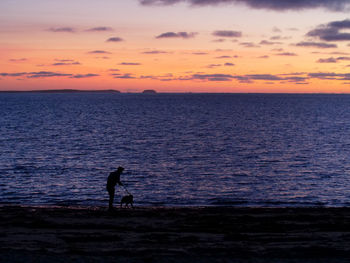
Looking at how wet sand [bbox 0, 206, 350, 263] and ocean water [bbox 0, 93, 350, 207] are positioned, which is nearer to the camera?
wet sand [bbox 0, 206, 350, 263]

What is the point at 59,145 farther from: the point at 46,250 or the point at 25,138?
the point at 46,250

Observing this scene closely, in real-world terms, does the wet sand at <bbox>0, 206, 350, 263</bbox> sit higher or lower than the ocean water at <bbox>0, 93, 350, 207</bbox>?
higher

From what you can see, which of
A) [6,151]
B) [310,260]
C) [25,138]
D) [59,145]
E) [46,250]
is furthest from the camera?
[25,138]

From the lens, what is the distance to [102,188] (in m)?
27.2

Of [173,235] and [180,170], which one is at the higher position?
[173,235]

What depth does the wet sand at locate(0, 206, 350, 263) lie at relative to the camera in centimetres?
1216

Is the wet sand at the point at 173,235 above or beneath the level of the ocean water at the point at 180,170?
above

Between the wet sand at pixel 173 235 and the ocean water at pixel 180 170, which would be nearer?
the wet sand at pixel 173 235

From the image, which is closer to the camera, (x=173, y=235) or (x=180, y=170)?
(x=173, y=235)

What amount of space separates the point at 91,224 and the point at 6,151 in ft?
102

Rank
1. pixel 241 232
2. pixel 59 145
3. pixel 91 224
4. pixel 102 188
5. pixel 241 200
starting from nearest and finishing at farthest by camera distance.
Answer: pixel 241 232 < pixel 91 224 < pixel 241 200 < pixel 102 188 < pixel 59 145

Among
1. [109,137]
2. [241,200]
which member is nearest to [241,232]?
[241,200]

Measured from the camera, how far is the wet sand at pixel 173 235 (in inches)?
479

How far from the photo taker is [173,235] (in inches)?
580
